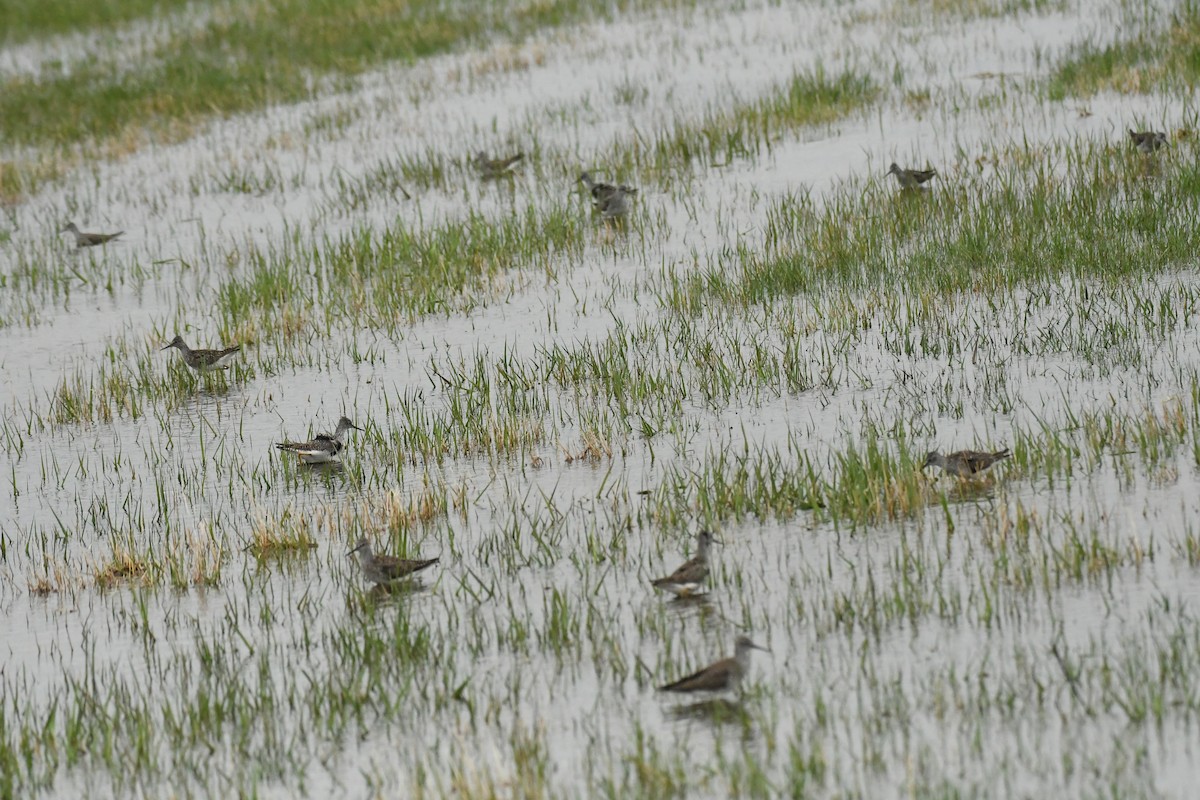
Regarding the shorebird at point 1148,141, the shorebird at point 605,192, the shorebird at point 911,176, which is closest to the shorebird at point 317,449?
the shorebird at point 605,192

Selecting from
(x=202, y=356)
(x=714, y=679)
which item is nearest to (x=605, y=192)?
(x=202, y=356)

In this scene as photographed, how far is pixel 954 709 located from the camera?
489cm

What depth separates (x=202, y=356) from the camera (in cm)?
991

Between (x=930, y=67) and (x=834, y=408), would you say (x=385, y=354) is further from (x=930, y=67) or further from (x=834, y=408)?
(x=930, y=67)

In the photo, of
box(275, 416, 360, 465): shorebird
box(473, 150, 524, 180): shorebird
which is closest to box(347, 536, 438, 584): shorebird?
box(275, 416, 360, 465): shorebird

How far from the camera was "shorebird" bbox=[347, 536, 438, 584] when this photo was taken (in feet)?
20.9

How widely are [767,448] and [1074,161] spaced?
5.73 m

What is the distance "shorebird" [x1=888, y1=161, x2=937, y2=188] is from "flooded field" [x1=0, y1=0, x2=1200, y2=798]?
0.43 feet

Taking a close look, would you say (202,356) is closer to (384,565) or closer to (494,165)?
(384,565)

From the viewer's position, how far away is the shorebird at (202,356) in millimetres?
9836

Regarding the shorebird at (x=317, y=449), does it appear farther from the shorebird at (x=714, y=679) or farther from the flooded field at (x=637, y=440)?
the shorebird at (x=714, y=679)

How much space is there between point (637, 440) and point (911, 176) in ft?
15.6

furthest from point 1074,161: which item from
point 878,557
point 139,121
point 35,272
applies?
point 139,121

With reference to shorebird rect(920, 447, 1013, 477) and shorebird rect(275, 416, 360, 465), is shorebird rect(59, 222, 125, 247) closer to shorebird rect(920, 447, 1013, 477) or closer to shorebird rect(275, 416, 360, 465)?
shorebird rect(275, 416, 360, 465)
